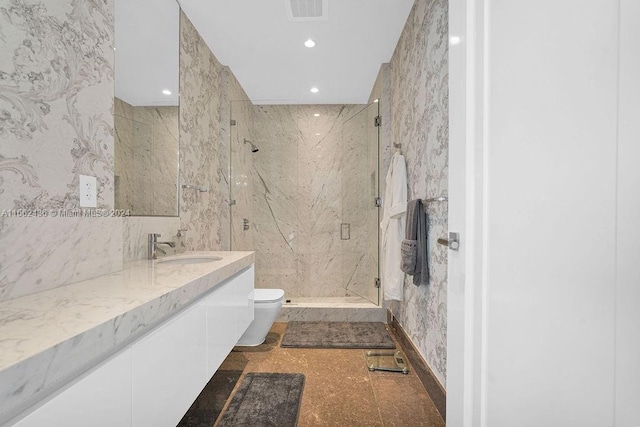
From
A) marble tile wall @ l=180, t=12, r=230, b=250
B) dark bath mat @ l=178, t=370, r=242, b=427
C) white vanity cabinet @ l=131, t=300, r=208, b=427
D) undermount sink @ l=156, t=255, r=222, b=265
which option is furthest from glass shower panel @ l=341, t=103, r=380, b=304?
white vanity cabinet @ l=131, t=300, r=208, b=427

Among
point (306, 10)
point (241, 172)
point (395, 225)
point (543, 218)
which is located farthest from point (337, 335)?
point (306, 10)

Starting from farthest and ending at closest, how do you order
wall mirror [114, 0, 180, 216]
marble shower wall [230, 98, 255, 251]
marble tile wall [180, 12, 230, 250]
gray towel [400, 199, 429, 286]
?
marble shower wall [230, 98, 255, 251] < marble tile wall [180, 12, 230, 250] < gray towel [400, 199, 429, 286] < wall mirror [114, 0, 180, 216]

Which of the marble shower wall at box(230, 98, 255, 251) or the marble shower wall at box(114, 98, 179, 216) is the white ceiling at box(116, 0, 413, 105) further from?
the marble shower wall at box(230, 98, 255, 251)

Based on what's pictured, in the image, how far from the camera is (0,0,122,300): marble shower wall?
84 cm

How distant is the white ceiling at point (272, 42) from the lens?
63.6 inches

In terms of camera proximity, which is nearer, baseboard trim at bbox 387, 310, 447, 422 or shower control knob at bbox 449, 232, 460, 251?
shower control knob at bbox 449, 232, 460, 251

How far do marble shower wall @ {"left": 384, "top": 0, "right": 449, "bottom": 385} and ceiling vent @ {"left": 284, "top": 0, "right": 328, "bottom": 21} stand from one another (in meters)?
0.67

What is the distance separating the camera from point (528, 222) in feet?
1.95

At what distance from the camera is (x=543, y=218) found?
1.82ft

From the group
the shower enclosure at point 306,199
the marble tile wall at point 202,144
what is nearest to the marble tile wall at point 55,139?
the marble tile wall at point 202,144

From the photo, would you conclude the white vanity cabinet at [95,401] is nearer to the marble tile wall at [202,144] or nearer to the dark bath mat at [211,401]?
the dark bath mat at [211,401]

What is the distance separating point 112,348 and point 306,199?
300 centimetres

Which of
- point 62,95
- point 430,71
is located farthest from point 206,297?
point 430,71

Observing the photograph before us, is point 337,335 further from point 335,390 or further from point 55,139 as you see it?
point 55,139
